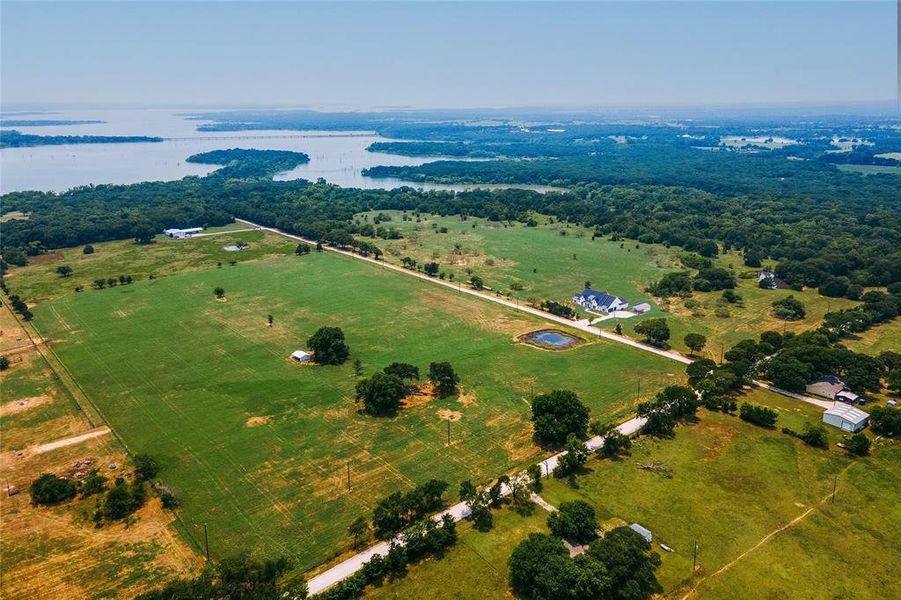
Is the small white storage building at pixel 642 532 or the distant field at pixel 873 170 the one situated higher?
the distant field at pixel 873 170

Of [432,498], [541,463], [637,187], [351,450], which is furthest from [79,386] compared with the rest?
[637,187]

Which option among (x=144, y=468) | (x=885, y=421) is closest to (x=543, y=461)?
(x=885, y=421)

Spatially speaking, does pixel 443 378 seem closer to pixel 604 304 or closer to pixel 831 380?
pixel 604 304

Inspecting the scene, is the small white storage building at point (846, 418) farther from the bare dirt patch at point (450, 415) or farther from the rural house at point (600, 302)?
the bare dirt patch at point (450, 415)

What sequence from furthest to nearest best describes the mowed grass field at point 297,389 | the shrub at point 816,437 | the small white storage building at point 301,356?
the small white storage building at point 301,356
the shrub at point 816,437
the mowed grass field at point 297,389

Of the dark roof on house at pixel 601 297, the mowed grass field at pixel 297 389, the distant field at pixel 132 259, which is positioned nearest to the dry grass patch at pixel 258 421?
the mowed grass field at pixel 297 389

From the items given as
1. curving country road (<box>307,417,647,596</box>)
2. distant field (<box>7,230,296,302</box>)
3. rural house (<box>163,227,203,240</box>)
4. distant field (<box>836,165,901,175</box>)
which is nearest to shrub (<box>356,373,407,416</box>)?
curving country road (<box>307,417,647,596</box>)
